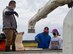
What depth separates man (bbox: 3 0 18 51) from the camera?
9.86 metres

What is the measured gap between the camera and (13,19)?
10.1 meters

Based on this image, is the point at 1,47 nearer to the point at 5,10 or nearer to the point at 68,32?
the point at 5,10

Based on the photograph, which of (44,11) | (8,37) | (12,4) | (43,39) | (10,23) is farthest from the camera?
(44,11)

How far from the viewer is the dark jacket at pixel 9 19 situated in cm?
986

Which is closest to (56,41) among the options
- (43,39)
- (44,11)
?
(43,39)

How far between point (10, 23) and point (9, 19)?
141mm

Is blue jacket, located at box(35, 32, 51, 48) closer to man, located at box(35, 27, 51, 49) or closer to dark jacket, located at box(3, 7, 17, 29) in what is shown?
man, located at box(35, 27, 51, 49)

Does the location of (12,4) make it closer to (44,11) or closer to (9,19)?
(9,19)

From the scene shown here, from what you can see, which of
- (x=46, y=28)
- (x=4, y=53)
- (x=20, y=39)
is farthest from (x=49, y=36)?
(x=4, y=53)

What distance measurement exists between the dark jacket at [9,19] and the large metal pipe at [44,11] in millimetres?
1340

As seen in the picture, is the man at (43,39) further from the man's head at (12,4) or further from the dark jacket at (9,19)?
the man's head at (12,4)

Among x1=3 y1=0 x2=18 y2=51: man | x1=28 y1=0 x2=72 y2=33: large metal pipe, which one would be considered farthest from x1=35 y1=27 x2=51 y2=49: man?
x1=3 y1=0 x2=18 y2=51: man

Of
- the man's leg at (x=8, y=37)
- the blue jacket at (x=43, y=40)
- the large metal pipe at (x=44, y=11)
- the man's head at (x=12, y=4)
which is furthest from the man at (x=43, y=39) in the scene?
the man's head at (x=12, y=4)

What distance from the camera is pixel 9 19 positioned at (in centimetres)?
1004
